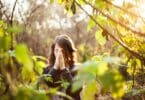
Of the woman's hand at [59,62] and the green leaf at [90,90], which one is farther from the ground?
the green leaf at [90,90]

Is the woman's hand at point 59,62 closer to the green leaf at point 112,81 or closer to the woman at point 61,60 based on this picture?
the woman at point 61,60

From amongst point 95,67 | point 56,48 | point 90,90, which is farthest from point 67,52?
point 95,67

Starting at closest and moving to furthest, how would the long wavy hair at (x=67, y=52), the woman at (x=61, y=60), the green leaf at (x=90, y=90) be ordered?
the green leaf at (x=90, y=90) < the woman at (x=61, y=60) < the long wavy hair at (x=67, y=52)

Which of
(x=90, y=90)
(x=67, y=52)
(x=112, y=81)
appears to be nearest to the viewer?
(x=112, y=81)

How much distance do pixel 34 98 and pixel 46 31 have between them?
2230 centimetres

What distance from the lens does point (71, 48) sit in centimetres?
477

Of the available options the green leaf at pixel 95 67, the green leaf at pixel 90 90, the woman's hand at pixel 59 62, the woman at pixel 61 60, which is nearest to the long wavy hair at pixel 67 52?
the woman at pixel 61 60

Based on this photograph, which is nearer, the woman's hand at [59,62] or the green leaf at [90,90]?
the green leaf at [90,90]

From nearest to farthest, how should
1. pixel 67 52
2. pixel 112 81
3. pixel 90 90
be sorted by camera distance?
1. pixel 112 81
2. pixel 90 90
3. pixel 67 52

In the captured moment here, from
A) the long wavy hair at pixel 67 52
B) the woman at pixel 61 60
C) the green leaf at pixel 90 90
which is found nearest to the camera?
the green leaf at pixel 90 90

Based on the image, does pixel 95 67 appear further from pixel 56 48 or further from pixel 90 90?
pixel 56 48

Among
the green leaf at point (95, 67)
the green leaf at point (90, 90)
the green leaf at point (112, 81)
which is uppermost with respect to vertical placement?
the green leaf at point (95, 67)

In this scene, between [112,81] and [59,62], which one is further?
[59,62]

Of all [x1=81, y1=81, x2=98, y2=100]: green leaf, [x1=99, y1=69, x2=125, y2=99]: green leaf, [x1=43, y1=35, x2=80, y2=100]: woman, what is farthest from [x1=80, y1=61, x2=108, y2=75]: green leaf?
[x1=43, y1=35, x2=80, y2=100]: woman
